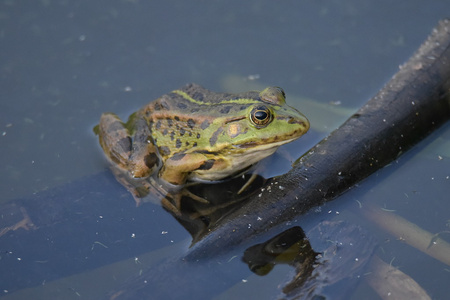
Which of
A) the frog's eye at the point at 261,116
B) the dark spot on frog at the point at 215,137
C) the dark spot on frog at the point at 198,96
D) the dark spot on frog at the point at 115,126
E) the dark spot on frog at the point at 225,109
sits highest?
the frog's eye at the point at 261,116

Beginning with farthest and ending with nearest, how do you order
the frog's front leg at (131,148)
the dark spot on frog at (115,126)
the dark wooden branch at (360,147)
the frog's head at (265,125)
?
the dark spot on frog at (115,126), the frog's front leg at (131,148), the frog's head at (265,125), the dark wooden branch at (360,147)

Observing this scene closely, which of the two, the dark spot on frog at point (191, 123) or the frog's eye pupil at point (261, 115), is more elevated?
the frog's eye pupil at point (261, 115)

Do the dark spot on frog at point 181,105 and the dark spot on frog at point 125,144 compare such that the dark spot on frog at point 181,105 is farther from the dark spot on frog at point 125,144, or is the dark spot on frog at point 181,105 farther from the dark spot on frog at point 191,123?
the dark spot on frog at point 125,144

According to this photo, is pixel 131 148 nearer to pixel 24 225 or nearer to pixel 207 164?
pixel 207 164

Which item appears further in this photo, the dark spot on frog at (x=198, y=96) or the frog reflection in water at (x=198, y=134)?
the dark spot on frog at (x=198, y=96)

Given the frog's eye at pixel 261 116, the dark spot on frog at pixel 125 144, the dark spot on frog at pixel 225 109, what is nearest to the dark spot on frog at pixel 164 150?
the dark spot on frog at pixel 125 144

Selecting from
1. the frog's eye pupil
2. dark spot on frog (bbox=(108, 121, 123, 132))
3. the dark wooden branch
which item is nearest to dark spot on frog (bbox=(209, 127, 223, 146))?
the frog's eye pupil

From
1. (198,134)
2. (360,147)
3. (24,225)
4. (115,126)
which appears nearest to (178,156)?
(198,134)
